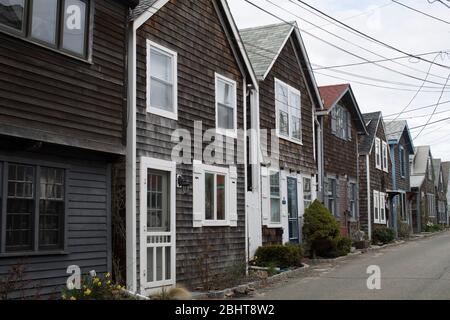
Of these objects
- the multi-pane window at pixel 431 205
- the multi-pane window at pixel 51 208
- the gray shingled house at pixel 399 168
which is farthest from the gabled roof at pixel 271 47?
the multi-pane window at pixel 431 205

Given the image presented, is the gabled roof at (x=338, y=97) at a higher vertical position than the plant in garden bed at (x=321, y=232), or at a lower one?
higher

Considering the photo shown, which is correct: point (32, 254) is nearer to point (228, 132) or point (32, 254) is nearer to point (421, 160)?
point (228, 132)

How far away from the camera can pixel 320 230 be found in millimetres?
19531

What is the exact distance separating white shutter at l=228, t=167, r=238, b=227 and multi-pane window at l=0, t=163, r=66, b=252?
6.08 metres

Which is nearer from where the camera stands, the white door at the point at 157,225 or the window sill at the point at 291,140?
the white door at the point at 157,225

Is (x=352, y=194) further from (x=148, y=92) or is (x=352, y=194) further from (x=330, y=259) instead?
(x=148, y=92)

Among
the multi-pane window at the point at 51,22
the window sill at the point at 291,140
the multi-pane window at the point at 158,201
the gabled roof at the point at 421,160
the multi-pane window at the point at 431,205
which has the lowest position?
the multi-pane window at the point at 158,201

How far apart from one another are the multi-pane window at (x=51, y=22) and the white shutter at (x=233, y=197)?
6.13m

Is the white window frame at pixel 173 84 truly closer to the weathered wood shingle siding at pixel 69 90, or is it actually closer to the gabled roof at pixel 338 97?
the weathered wood shingle siding at pixel 69 90

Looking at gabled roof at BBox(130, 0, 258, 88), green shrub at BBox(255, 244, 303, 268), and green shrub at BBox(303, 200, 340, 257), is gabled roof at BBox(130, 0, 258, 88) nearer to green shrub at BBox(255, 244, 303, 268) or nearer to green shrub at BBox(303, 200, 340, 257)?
green shrub at BBox(255, 244, 303, 268)

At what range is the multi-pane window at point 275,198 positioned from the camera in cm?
1847

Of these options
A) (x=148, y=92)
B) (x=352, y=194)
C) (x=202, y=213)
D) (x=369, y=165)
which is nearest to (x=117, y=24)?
(x=148, y=92)

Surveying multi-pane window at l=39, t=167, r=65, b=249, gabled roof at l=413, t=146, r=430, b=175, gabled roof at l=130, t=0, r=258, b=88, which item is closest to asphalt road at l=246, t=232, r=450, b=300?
multi-pane window at l=39, t=167, r=65, b=249
